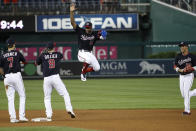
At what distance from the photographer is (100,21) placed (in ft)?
114

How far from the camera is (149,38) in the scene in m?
36.1

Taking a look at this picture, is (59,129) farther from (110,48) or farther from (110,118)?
(110,48)

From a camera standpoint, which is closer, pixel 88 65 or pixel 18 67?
pixel 18 67

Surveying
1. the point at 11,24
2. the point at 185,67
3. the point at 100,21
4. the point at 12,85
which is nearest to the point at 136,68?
the point at 100,21

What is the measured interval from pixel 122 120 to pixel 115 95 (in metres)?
8.20

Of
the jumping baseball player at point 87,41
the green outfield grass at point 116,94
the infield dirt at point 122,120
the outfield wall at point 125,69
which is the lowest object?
the green outfield grass at point 116,94

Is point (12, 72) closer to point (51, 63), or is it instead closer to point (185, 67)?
point (51, 63)

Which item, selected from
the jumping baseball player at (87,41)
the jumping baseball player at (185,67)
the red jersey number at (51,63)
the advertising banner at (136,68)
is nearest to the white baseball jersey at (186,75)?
the jumping baseball player at (185,67)

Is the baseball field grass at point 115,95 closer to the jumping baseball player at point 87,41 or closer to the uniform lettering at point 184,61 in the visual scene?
the jumping baseball player at point 87,41

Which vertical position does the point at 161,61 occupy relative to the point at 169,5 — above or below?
below

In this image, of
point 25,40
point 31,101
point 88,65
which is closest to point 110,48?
point 25,40

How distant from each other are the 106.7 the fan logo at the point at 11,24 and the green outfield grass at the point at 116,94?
609 centimetres

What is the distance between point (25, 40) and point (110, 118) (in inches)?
917

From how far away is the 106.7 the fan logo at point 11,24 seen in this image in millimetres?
35062
